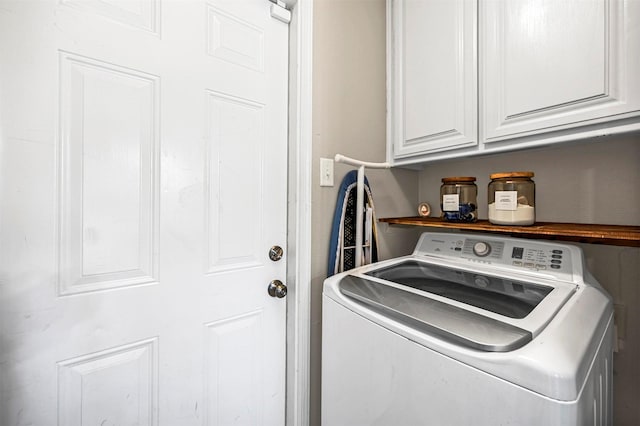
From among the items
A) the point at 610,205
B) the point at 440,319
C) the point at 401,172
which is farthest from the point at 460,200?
the point at 440,319

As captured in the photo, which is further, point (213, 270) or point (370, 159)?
point (370, 159)

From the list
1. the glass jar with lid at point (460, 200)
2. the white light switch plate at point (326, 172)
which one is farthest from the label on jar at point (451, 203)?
the white light switch plate at point (326, 172)

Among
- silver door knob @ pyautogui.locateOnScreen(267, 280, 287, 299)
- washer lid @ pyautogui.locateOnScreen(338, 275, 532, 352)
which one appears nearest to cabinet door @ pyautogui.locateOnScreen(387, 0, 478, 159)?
washer lid @ pyautogui.locateOnScreen(338, 275, 532, 352)

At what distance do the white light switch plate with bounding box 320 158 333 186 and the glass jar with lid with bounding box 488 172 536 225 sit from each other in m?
0.63

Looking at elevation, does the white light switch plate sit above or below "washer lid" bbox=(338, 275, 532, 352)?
above

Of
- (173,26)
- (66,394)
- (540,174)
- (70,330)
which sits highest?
(173,26)

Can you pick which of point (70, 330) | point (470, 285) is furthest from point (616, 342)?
point (70, 330)

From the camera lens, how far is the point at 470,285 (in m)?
0.96

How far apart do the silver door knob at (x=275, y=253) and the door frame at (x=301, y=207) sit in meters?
0.05

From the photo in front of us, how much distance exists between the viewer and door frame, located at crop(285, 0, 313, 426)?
1.10m

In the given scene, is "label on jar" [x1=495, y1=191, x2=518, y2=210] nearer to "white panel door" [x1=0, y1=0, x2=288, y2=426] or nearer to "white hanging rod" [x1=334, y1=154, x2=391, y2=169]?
"white hanging rod" [x1=334, y1=154, x2=391, y2=169]

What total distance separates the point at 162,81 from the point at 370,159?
2.96 ft

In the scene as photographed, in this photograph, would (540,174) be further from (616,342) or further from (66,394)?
(66,394)

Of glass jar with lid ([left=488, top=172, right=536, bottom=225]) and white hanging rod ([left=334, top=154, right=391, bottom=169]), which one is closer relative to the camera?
glass jar with lid ([left=488, top=172, right=536, bottom=225])
